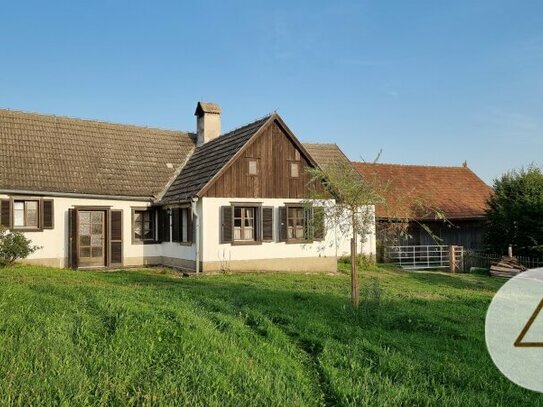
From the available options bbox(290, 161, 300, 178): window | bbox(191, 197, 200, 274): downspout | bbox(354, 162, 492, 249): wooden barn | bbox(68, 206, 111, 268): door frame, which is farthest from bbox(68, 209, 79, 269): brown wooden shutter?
bbox(354, 162, 492, 249): wooden barn

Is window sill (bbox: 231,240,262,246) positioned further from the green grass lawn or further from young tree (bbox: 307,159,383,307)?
the green grass lawn

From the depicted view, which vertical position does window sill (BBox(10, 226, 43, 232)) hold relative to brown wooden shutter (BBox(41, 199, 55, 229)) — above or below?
below

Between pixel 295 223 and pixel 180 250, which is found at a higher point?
pixel 295 223

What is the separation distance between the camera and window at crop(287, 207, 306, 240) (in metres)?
20.0

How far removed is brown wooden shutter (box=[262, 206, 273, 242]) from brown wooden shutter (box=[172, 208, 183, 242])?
328 centimetres

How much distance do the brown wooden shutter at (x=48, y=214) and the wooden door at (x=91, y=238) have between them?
96 cm

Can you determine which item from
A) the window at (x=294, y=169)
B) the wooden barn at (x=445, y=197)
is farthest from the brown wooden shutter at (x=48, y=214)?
the wooden barn at (x=445, y=197)

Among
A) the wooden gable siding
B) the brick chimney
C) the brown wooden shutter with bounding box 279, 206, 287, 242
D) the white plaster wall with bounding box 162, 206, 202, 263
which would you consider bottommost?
the white plaster wall with bounding box 162, 206, 202, 263

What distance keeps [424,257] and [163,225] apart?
14.3 metres

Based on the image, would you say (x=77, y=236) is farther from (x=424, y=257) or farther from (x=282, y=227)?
(x=424, y=257)

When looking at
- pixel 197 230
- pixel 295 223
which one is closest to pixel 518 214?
pixel 295 223

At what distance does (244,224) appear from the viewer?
19.3 m

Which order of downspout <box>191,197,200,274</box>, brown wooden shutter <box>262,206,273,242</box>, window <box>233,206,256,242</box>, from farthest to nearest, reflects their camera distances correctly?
brown wooden shutter <box>262,206,273,242</box> < window <box>233,206,256,242</box> < downspout <box>191,197,200,274</box>

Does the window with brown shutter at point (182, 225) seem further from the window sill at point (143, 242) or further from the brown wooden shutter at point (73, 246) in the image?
the brown wooden shutter at point (73, 246)
